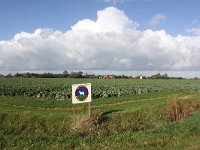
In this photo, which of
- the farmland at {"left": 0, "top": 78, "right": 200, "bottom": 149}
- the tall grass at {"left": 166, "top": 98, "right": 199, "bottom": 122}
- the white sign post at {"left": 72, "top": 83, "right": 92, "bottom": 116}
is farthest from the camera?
the tall grass at {"left": 166, "top": 98, "right": 199, "bottom": 122}

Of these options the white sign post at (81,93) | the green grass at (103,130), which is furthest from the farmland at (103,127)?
the white sign post at (81,93)

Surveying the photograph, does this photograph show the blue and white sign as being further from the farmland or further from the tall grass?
the tall grass

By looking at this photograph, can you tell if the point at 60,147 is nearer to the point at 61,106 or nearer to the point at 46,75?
the point at 61,106

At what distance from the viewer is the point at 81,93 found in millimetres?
21219

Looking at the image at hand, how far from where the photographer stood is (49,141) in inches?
512

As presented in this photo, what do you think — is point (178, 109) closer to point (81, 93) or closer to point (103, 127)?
point (103, 127)

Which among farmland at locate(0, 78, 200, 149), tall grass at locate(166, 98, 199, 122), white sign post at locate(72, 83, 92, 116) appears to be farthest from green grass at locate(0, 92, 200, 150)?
white sign post at locate(72, 83, 92, 116)

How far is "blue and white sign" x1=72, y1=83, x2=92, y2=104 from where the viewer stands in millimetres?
21141

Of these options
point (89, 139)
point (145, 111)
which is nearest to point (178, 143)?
point (89, 139)

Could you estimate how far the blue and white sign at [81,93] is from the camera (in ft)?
69.4

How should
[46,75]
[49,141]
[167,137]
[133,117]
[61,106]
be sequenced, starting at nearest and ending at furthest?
1. [49,141]
2. [167,137]
3. [133,117]
4. [61,106]
5. [46,75]

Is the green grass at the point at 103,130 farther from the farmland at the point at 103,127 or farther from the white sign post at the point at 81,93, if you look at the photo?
the white sign post at the point at 81,93

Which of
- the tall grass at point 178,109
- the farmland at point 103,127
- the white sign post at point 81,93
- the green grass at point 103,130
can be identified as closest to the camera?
the green grass at point 103,130

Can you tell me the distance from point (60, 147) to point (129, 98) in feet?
83.1
